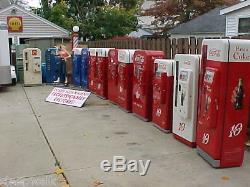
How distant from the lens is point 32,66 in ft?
41.5

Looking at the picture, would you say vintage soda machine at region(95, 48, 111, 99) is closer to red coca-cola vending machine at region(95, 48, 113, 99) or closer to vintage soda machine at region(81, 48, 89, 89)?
red coca-cola vending machine at region(95, 48, 113, 99)

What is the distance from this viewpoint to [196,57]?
5211 millimetres

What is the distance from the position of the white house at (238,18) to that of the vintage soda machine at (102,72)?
10166 millimetres

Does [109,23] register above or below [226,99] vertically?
above

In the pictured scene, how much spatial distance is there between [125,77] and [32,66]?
5.85 m

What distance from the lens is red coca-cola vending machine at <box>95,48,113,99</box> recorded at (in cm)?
943

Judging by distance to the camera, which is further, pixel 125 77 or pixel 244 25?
pixel 244 25

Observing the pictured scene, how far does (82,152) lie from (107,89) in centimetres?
448

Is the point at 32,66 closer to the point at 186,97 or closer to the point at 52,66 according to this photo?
the point at 52,66

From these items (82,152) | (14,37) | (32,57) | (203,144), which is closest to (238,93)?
(203,144)

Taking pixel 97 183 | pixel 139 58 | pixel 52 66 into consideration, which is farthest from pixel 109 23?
pixel 97 183

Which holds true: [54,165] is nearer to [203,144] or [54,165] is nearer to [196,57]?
[203,144]

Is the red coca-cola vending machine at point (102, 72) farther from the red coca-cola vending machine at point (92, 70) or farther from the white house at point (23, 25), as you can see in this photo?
the white house at point (23, 25)

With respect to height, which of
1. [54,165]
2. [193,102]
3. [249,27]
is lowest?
[54,165]
